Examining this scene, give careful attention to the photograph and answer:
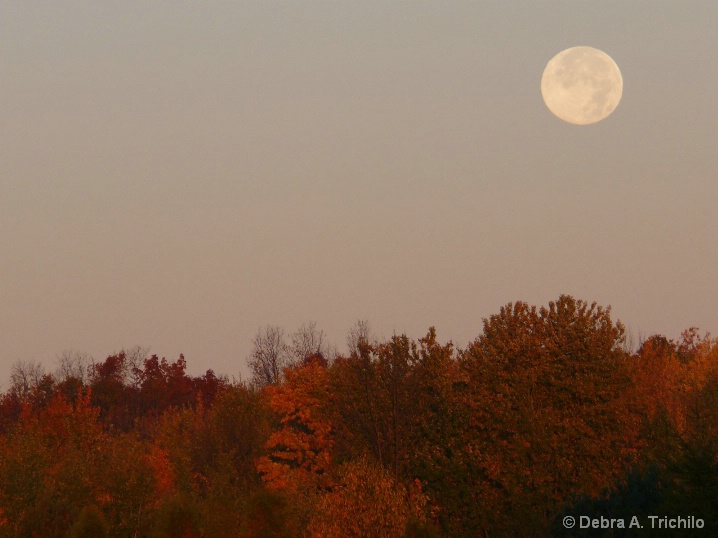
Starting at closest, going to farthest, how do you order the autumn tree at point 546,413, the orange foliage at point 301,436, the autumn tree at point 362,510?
the autumn tree at point 362,510
the autumn tree at point 546,413
the orange foliage at point 301,436

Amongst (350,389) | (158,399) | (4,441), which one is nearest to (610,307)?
(350,389)

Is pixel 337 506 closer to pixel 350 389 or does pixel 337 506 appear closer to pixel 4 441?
pixel 350 389

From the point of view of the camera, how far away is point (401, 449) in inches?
2805

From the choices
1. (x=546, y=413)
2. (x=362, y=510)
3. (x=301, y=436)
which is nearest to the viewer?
(x=362, y=510)

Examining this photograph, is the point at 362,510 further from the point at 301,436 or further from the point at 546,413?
the point at 301,436

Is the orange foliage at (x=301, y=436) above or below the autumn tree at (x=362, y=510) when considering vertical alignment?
above

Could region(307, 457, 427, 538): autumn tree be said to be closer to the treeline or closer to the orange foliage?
the treeline

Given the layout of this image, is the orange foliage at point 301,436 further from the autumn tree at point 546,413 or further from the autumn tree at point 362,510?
the autumn tree at point 362,510

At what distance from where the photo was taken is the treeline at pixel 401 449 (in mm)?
55844

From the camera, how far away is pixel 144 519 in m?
58.8

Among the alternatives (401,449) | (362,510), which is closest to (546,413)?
(401,449)

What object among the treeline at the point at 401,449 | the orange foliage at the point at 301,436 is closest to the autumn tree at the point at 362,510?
the treeline at the point at 401,449

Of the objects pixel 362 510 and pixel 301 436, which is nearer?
pixel 362 510

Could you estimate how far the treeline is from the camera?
5584cm
